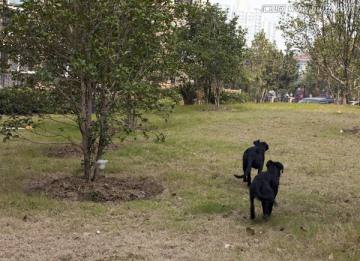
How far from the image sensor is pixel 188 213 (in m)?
6.23

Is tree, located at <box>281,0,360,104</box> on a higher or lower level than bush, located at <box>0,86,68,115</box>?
higher

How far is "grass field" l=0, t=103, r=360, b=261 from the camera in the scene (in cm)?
480

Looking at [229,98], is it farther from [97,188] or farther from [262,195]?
[262,195]

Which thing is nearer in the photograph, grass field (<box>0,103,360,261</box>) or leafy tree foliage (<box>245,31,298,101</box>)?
grass field (<box>0,103,360,261</box>)

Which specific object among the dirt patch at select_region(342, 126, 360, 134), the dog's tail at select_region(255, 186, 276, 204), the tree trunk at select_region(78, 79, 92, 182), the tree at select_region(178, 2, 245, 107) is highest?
the tree at select_region(178, 2, 245, 107)

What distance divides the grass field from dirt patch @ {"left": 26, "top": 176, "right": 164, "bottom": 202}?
9.6 inches

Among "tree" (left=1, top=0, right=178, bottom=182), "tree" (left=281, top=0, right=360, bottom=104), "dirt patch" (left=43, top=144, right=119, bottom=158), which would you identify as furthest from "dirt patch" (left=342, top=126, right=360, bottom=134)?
"tree" (left=1, top=0, right=178, bottom=182)

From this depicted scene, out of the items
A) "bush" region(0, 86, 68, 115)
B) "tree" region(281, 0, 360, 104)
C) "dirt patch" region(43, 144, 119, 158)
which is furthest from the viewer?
Result: "tree" region(281, 0, 360, 104)

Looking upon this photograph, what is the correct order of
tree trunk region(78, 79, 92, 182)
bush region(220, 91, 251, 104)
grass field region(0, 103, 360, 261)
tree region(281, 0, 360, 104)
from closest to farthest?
grass field region(0, 103, 360, 261)
tree trunk region(78, 79, 92, 182)
tree region(281, 0, 360, 104)
bush region(220, 91, 251, 104)

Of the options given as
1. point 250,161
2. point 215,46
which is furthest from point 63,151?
point 215,46

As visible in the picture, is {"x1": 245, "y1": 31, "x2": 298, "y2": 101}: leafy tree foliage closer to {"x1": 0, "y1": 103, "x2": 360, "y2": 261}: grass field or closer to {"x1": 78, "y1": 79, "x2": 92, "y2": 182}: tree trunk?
{"x1": 0, "y1": 103, "x2": 360, "y2": 261}: grass field

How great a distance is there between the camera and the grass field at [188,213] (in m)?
4.80

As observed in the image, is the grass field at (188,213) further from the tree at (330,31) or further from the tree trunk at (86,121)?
the tree at (330,31)

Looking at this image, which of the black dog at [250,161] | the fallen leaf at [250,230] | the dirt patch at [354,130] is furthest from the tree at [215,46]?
the fallen leaf at [250,230]
